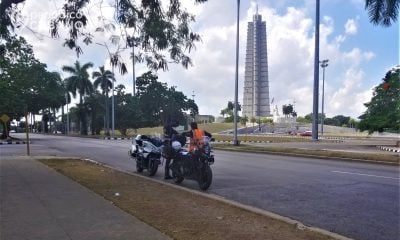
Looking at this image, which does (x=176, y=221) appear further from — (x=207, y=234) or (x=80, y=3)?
(x=80, y=3)

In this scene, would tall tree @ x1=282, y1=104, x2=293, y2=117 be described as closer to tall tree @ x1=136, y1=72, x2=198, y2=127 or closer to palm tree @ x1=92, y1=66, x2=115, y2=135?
tall tree @ x1=136, y1=72, x2=198, y2=127

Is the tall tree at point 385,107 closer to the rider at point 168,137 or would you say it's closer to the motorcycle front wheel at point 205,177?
the rider at point 168,137

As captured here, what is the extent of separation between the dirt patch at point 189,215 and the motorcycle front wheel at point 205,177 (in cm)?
72

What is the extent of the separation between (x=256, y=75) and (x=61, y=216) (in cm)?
12725

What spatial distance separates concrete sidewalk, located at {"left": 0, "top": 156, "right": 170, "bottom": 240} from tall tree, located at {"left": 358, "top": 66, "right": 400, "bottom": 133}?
30.3 meters

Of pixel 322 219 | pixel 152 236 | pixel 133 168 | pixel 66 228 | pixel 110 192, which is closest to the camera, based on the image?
pixel 152 236

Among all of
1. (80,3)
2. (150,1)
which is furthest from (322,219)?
(80,3)

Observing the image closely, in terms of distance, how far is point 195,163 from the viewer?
11711mm

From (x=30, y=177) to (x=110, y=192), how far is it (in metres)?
3.75

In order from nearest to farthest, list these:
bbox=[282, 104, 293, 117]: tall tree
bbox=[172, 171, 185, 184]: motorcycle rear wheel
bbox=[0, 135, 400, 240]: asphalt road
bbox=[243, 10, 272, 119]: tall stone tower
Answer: bbox=[0, 135, 400, 240]: asphalt road → bbox=[172, 171, 185, 184]: motorcycle rear wheel → bbox=[243, 10, 272, 119]: tall stone tower → bbox=[282, 104, 293, 117]: tall tree

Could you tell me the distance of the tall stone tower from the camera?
402ft

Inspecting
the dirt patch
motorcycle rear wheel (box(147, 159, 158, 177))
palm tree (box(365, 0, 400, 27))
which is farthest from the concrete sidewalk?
palm tree (box(365, 0, 400, 27))

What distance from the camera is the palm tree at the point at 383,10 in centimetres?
1519

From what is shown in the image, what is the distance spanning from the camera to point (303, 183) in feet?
41.4
